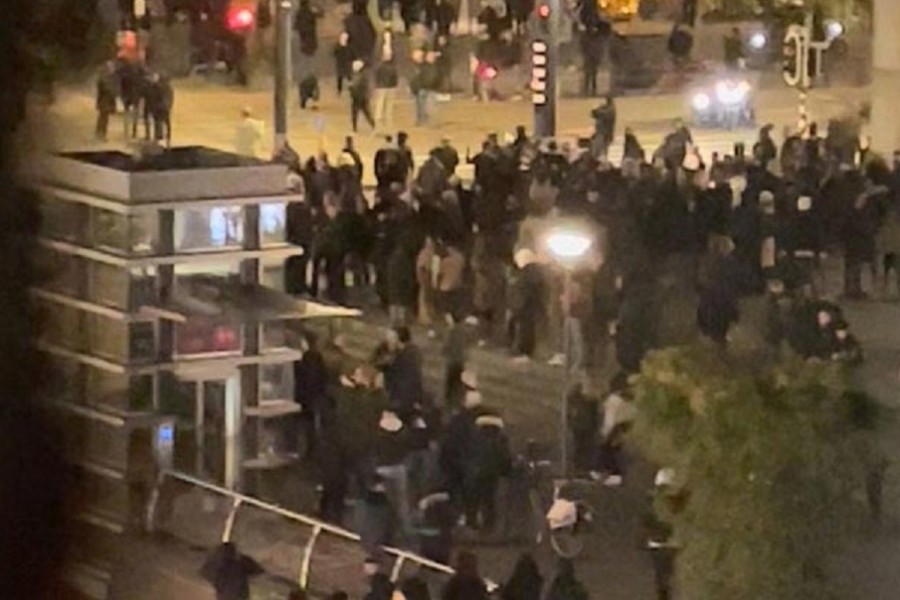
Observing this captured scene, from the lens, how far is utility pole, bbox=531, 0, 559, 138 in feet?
37.7

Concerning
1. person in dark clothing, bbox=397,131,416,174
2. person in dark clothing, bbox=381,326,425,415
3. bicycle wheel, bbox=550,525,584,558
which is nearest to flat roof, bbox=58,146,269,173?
person in dark clothing, bbox=381,326,425,415

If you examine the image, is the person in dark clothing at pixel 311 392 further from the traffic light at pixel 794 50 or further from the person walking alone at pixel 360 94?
the traffic light at pixel 794 50

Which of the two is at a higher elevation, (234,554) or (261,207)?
(261,207)

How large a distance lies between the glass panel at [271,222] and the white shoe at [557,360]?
4.20 feet

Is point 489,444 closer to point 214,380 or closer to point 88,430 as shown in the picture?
point 214,380

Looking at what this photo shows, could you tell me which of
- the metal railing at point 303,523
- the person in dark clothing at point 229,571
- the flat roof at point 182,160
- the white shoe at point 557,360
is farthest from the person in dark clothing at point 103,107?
the white shoe at point 557,360

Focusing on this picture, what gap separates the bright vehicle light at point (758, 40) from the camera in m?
13.4

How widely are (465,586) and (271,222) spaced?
5.96 ft

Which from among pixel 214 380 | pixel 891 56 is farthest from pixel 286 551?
pixel 891 56

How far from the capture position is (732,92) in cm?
1258

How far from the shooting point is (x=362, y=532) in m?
6.11

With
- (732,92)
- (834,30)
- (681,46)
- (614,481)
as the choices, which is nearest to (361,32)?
(732,92)

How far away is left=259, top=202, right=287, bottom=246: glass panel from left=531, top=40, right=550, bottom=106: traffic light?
4.47 metres

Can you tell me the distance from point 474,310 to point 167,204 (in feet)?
7.48
